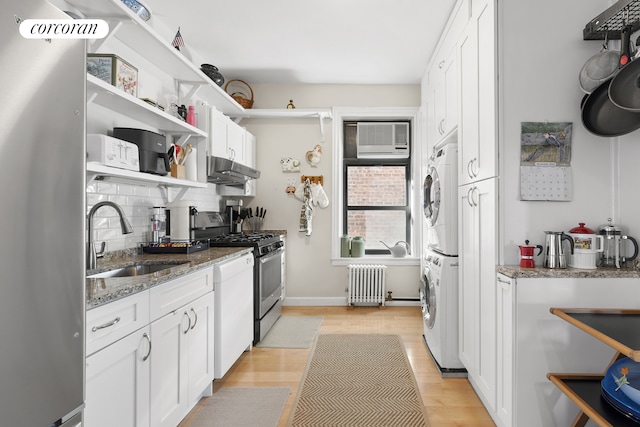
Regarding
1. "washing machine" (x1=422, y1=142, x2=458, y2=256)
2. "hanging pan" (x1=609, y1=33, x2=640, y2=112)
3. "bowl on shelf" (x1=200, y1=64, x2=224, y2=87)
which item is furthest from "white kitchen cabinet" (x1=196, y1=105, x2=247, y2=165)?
"hanging pan" (x1=609, y1=33, x2=640, y2=112)

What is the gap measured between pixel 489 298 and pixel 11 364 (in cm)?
202

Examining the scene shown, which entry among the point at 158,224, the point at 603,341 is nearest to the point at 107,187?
the point at 158,224

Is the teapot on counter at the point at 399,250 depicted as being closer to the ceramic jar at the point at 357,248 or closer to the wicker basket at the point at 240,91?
the ceramic jar at the point at 357,248

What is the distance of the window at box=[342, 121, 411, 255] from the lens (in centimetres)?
479

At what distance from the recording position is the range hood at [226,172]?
3172 millimetres

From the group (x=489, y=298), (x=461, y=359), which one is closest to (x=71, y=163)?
(x=489, y=298)

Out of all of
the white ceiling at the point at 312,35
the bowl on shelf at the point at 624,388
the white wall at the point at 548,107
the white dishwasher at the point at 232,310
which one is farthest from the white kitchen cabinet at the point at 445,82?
the white dishwasher at the point at 232,310

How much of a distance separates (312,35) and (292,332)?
2810 mm

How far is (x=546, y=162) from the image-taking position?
74.1 inches

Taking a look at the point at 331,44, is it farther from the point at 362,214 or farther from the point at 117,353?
the point at 117,353

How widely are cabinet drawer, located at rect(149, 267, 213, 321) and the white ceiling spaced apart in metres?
2.11

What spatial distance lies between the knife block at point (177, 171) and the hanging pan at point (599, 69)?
2.59 meters

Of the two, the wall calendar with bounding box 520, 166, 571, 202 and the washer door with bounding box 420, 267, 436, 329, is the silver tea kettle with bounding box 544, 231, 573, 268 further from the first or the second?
the washer door with bounding box 420, 267, 436, 329

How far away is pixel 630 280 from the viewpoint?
5.48 ft
